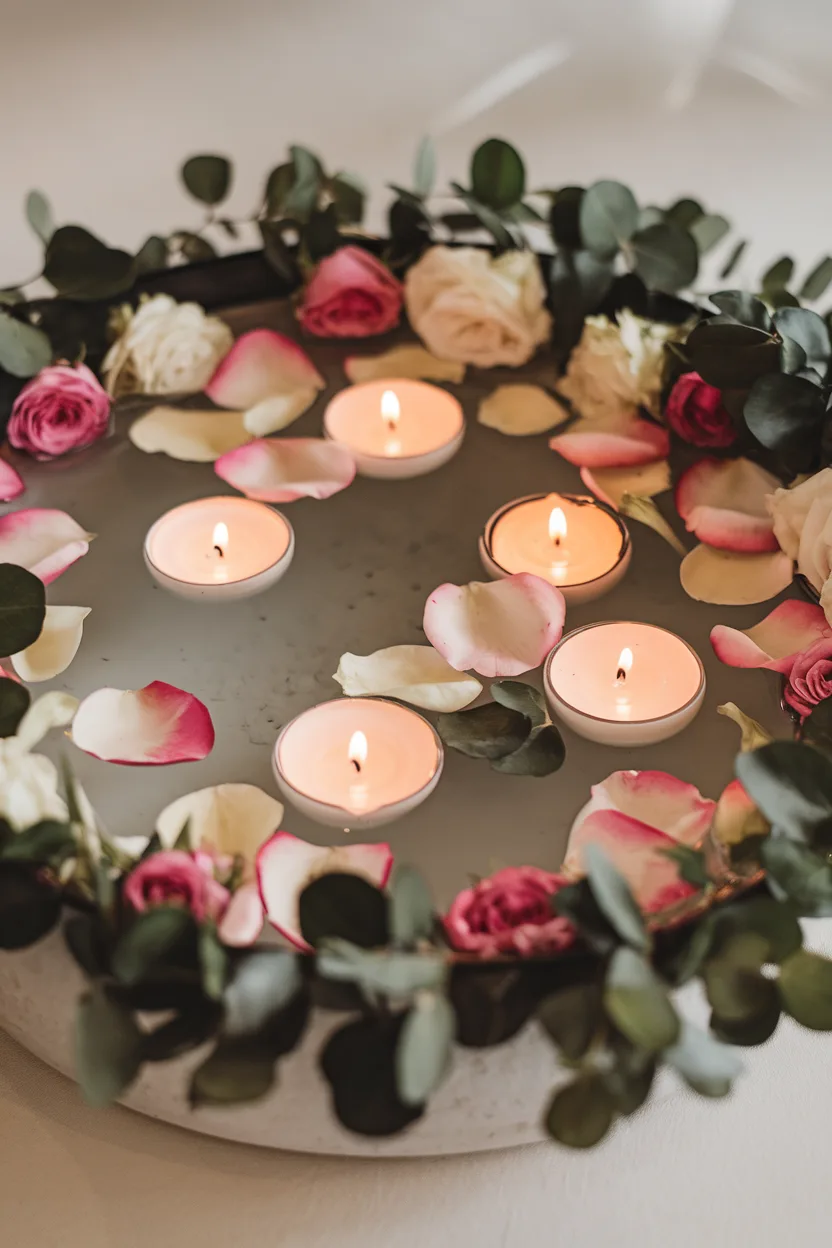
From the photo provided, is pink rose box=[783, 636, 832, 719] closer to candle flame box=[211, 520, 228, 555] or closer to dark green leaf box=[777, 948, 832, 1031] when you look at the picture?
dark green leaf box=[777, 948, 832, 1031]

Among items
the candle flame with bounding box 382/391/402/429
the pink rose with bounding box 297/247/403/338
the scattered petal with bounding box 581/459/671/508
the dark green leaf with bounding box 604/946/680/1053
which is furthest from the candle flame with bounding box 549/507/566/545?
the dark green leaf with bounding box 604/946/680/1053

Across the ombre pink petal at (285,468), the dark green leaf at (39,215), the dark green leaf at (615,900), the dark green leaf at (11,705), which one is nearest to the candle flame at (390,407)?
the ombre pink petal at (285,468)

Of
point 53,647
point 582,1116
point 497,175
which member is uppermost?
point 497,175

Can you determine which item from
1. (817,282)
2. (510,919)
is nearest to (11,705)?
(510,919)

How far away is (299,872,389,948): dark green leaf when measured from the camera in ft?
1.88

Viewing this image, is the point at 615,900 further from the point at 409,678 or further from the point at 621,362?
the point at 621,362

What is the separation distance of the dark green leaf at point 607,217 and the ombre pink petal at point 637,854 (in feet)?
1.48

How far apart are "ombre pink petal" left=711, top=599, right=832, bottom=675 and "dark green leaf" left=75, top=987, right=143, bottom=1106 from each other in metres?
0.40

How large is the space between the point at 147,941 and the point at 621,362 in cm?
54

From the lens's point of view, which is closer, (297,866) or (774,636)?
(297,866)

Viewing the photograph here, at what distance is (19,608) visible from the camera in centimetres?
71

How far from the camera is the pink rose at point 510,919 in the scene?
58 cm

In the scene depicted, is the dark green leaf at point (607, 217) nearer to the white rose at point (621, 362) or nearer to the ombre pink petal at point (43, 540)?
the white rose at point (621, 362)

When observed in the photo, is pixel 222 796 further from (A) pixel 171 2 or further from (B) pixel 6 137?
(A) pixel 171 2
